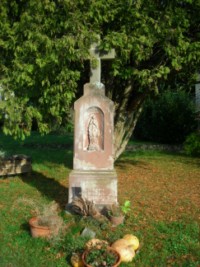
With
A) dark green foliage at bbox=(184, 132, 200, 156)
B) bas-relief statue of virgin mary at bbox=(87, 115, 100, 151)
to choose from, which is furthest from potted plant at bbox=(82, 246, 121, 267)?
dark green foliage at bbox=(184, 132, 200, 156)

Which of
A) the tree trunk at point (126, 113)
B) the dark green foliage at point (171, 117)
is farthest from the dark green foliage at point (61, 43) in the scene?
the dark green foliage at point (171, 117)

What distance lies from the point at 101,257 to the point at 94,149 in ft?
8.39

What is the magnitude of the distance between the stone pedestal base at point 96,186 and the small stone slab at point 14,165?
3753 mm

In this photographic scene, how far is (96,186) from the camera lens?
21.7 feet

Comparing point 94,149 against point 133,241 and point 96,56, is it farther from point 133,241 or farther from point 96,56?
point 133,241

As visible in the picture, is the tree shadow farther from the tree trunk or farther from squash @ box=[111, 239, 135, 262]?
squash @ box=[111, 239, 135, 262]

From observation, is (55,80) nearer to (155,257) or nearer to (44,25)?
(44,25)

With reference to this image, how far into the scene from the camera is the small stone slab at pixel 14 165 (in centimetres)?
980

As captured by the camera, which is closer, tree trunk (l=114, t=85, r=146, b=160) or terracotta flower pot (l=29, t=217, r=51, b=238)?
terracotta flower pot (l=29, t=217, r=51, b=238)

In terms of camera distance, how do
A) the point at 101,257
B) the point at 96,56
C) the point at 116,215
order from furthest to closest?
the point at 96,56 → the point at 116,215 → the point at 101,257

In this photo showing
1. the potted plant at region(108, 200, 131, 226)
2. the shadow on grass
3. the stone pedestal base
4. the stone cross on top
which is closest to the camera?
the potted plant at region(108, 200, 131, 226)

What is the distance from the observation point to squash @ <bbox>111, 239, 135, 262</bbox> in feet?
15.6

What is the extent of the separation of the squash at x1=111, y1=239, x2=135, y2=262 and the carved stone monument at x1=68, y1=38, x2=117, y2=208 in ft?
5.75

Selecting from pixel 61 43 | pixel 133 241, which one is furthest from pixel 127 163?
pixel 133 241
